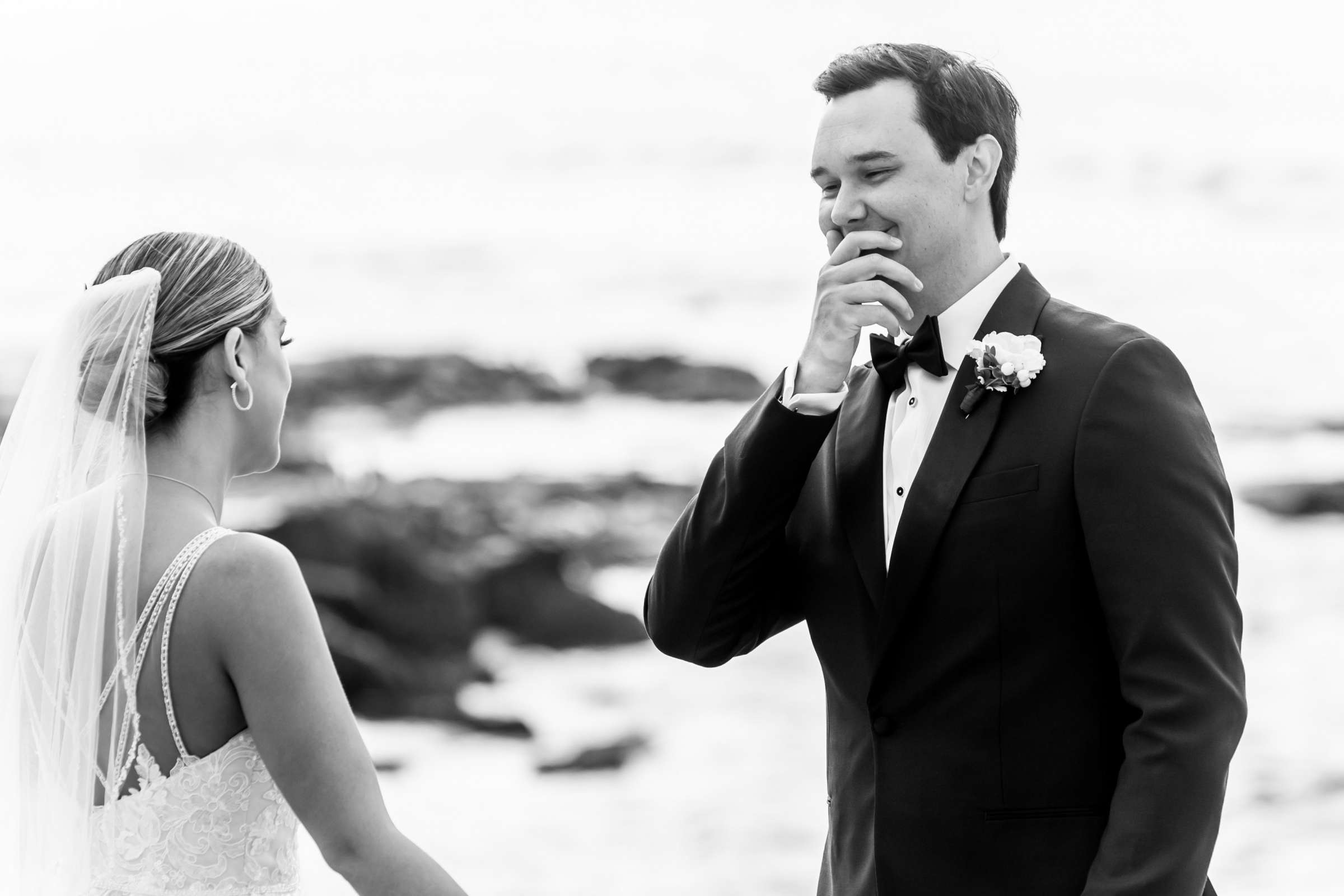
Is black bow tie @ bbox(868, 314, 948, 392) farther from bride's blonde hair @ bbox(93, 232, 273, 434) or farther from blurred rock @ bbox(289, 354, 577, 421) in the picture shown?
blurred rock @ bbox(289, 354, 577, 421)

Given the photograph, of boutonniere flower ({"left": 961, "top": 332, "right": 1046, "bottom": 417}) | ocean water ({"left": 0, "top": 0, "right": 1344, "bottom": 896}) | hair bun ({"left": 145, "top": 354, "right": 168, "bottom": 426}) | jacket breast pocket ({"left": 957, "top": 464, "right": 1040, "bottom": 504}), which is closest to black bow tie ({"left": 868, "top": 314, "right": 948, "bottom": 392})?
boutonniere flower ({"left": 961, "top": 332, "right": 1046, "bottom": 417})

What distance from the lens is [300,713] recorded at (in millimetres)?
1707

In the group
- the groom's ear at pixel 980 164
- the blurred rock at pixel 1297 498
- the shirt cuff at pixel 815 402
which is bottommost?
the blurred rock at pixel 1297 498

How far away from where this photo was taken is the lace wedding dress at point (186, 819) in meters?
1.75

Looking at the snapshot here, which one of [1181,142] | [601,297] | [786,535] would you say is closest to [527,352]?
[601,297]

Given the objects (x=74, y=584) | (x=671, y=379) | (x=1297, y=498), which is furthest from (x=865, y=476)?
(x=1297, y=498)

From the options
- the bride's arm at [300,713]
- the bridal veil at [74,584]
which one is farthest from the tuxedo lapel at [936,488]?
the bridal veil at [74,584]

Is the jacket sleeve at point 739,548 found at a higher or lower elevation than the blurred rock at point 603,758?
higher

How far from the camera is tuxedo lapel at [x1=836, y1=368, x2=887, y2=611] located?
5.82 ft

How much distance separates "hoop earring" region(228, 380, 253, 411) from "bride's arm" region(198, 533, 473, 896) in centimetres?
20

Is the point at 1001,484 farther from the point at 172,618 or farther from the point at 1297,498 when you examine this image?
the point at 1297,498

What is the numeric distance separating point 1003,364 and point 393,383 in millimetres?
11071

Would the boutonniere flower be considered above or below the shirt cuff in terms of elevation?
above

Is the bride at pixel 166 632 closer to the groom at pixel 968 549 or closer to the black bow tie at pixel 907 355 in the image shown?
the groom at pixel 968 549
